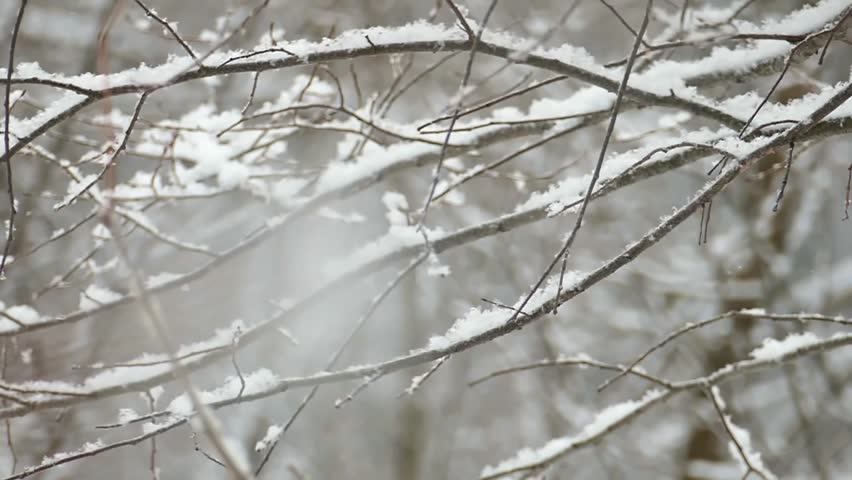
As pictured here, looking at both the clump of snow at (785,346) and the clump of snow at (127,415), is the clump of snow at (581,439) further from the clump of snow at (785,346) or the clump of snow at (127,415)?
the clump of snow at (127,415)

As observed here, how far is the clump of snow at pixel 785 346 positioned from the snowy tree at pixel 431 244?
0.04 ft

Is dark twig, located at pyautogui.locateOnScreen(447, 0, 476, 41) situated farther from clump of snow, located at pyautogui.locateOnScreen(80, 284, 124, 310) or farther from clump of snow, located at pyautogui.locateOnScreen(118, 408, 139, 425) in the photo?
clump of snow, located at pyautogui.locateOnScreen(80, 284, 124, 310)

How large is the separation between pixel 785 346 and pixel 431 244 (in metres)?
1.03

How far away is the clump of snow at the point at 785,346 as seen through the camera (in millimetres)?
2148

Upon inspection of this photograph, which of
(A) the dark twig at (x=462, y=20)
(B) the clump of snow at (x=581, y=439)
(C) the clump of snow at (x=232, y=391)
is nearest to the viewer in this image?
(A) the dark twig at (x=462, y=20)

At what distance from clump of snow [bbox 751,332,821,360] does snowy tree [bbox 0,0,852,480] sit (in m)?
0.01

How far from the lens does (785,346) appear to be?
7.18 ft

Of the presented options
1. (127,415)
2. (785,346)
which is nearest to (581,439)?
(785,346)

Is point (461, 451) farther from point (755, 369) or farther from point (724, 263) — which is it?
point (755, 369)

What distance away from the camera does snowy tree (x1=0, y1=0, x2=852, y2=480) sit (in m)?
1.83

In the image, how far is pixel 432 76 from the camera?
5.95 m

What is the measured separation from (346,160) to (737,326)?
4.26m

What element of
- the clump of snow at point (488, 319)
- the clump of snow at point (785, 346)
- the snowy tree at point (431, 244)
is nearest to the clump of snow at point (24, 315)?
the snowy tree at point (431, 244)

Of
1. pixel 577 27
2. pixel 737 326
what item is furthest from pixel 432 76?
pixel 737 326
